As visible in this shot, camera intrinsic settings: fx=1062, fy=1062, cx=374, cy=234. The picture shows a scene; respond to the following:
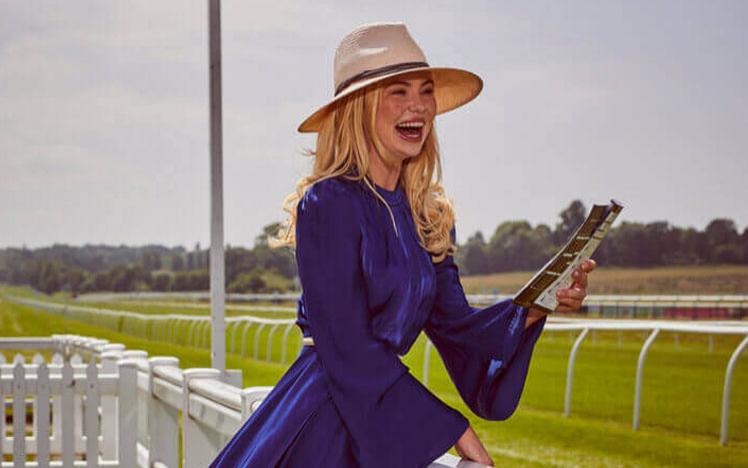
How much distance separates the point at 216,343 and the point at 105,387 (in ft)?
2.58

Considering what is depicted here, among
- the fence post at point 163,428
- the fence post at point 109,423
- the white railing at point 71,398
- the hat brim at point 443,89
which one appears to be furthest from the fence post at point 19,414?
the hat brim at point 443,89

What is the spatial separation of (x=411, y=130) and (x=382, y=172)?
92mm

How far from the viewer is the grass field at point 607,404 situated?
891cm

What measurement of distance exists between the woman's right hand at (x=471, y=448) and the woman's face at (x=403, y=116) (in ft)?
1.63

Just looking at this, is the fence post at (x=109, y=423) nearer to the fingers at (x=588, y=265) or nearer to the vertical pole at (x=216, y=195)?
the vertical pole at (x=216, y=195)

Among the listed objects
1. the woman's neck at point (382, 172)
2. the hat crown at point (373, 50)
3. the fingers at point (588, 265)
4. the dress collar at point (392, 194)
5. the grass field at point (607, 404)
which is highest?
the hat crown at point (373, 50)

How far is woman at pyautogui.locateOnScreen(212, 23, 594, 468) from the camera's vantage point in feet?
5.67

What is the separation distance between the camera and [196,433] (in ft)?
11.7

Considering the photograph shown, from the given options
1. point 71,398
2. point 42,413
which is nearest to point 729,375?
point 71,398

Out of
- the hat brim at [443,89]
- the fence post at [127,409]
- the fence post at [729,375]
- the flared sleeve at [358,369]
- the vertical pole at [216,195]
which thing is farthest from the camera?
the fence post at [729,375]

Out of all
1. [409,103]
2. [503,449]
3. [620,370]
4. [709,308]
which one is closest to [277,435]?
[409,103]

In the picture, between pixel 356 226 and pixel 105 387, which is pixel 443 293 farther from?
pixel 105 387

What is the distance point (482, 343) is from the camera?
1.94 metres

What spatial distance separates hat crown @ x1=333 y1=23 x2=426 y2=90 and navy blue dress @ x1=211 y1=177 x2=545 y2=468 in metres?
0.23
